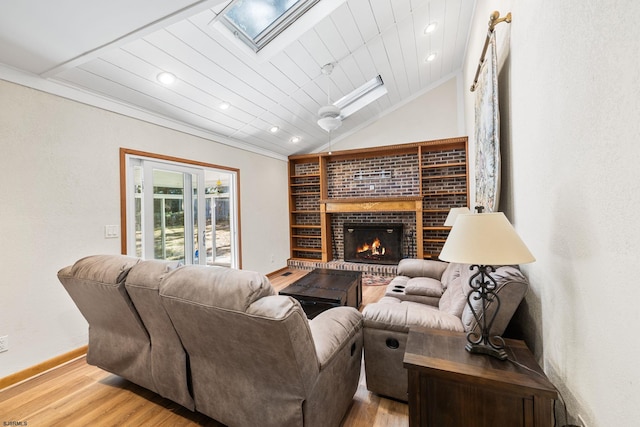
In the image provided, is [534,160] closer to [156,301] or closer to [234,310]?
[234,310]

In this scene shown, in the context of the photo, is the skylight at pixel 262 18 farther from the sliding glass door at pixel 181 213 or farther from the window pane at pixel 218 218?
the window pane at pixel 218 218

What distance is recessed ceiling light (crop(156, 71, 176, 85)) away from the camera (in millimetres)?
2545

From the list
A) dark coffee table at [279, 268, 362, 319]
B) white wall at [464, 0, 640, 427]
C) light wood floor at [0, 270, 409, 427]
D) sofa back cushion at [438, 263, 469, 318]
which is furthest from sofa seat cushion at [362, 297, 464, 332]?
dark coffee table at [279, 268, 362, 319]

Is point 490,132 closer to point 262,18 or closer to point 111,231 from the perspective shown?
point 262,18

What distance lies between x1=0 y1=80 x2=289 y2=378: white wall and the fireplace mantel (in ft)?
10.7

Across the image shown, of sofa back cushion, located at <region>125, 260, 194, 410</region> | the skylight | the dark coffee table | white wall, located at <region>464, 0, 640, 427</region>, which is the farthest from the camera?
the dark coffee table

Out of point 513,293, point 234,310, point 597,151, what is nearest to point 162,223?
point 234,310

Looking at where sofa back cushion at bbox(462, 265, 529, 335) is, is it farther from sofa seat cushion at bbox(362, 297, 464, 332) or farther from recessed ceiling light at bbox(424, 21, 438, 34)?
recessed ceiling light at bbox(424, 21, 438, 34)

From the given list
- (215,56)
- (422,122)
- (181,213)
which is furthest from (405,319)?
(422,122)

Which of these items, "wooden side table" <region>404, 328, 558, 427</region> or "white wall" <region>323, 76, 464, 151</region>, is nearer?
"wooden side table" <region>404, 328, 558, 427</region>

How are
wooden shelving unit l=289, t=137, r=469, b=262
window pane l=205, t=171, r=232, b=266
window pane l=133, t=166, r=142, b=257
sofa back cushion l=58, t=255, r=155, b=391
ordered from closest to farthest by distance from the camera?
sofa back cushion l=58, t=255, r=155, b=391
window pane l=133, t=166, r=142, b=257
window pane l=205, t=171, r=232, b=266
wooden shelving unit l=289, t=137, r=469, b=262

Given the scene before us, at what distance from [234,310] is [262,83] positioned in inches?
111

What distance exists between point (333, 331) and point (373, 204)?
368 centimetres

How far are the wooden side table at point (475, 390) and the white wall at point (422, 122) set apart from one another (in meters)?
4.33
